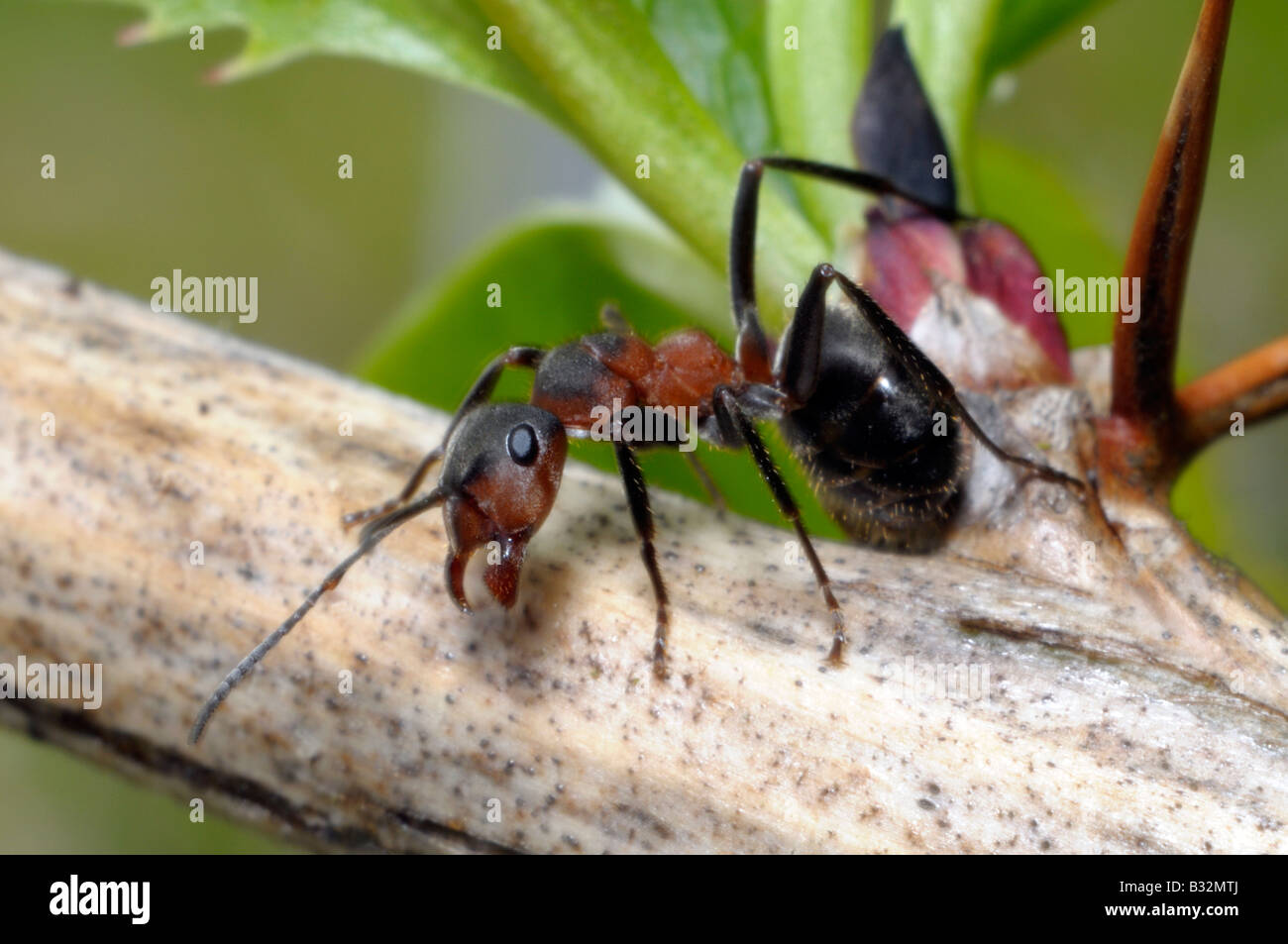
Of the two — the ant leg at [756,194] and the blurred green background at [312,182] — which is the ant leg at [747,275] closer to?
the ant leg at [756,194]

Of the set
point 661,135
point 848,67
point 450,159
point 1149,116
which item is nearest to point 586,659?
point 661,135

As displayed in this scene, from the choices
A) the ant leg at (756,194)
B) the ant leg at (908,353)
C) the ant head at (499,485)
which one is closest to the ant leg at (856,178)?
the ant leg at (756,194)

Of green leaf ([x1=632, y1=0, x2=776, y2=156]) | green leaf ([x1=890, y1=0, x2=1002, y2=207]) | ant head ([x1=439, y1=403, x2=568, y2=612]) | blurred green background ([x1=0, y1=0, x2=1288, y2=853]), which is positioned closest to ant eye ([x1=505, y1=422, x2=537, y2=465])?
ant head ([x1=439, y1=403, x2=568, y2=612])

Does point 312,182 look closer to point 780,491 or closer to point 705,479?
point 705,479

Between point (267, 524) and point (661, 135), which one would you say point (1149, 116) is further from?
point (267, 524)

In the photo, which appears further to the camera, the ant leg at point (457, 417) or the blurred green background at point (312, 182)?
the blurred green background at point (312, 182)

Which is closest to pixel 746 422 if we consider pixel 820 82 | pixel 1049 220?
pixel 820 82
